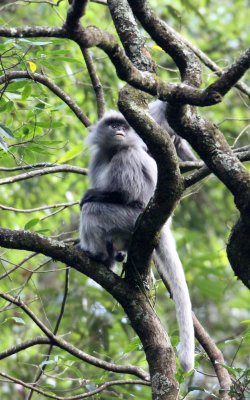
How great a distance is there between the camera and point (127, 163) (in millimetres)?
4957

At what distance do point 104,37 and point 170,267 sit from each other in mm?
2175

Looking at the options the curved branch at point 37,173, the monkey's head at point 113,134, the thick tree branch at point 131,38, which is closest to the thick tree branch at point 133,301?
the curved branch at point 37,173

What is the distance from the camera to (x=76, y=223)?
26.8 ft

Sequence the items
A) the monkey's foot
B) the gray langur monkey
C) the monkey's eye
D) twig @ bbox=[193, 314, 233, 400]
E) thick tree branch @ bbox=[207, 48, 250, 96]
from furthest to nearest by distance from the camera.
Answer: the monkey's eye < the monkey's foot < the gray langur monkey < twig @ bbox=[193, 314, 233, 400] < thick tree branch @ bbox=[207, 48, 250, 96]

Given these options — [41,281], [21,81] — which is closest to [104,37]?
[21,81]

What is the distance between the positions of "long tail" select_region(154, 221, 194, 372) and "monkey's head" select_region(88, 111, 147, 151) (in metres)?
0.81

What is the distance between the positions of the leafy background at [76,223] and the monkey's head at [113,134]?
0.56ft

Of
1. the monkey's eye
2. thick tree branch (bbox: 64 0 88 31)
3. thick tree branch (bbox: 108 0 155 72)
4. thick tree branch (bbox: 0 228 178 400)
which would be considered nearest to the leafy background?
thick tree branch (bbox: 0 228 178 400)

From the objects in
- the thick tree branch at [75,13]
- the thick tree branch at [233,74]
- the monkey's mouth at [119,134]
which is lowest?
the thick tree branch at [75,13]

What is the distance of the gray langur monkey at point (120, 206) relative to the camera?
4.56 metres

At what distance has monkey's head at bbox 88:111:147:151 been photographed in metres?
5.14

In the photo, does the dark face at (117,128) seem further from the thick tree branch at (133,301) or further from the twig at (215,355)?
the thick tree branch at (133,301)

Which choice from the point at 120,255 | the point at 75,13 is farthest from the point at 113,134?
the point at 75,13

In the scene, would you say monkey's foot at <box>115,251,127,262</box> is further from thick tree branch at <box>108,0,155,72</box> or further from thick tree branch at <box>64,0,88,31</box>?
thick tree branch at <box>64,0,88,31</box>
